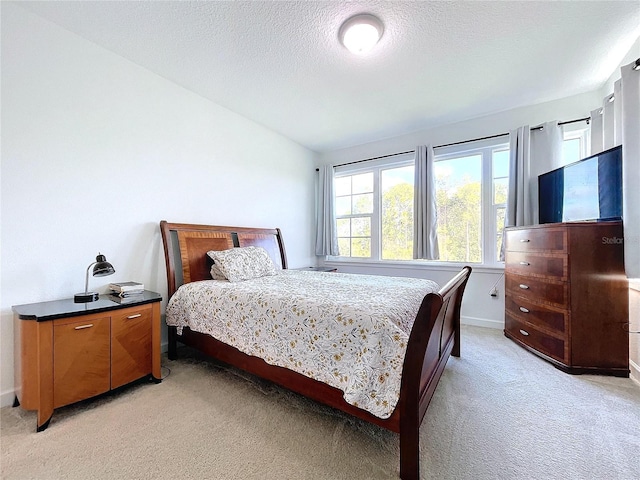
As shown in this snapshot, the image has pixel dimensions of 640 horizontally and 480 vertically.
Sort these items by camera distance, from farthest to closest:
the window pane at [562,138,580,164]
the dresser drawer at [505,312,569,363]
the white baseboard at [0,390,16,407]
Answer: the window pane at [562,138,580,164] → the dresser drawer at [505,312,569,363] → the white baseboard at [0,390,16,407]

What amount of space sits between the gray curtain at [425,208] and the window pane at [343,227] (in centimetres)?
117

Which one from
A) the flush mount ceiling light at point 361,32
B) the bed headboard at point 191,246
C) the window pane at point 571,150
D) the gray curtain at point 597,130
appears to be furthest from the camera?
the window pane at point 571,150

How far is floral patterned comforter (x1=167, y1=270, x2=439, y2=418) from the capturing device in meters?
1.26

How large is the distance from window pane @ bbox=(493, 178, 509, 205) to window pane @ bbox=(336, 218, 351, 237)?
2095mm

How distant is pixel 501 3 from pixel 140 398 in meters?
3.62

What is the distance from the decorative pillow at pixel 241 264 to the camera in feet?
8.27

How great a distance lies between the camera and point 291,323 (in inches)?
62.7

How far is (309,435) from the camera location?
1.46m

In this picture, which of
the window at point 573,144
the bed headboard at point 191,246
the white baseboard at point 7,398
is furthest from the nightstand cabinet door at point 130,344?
the window at point 573,144

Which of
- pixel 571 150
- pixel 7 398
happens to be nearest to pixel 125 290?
pixel 7 398

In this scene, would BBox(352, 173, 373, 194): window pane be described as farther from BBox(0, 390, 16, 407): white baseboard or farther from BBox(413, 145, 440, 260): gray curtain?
BBox(0, 390, 16, 407): white baseboard

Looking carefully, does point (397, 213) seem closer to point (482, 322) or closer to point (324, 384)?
point (482, 322)

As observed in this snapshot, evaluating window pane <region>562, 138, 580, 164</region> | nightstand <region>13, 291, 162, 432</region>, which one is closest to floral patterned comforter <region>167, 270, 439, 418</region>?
nightstand <region>13, 291, 162, 432</region>

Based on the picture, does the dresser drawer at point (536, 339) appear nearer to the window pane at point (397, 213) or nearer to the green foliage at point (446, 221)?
the green foliage at point (446, 221)
